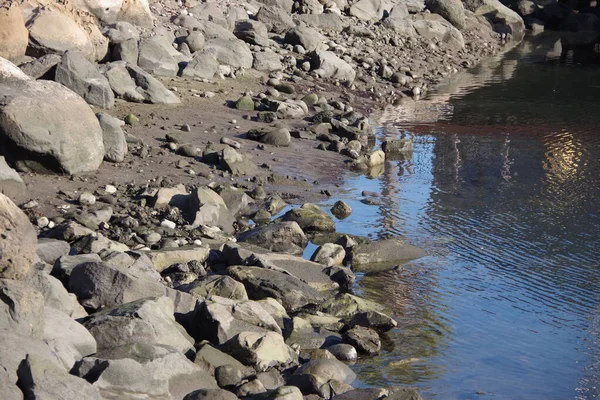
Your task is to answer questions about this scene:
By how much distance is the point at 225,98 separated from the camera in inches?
667

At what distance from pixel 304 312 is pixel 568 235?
4.52m

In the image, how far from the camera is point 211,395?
625 cm

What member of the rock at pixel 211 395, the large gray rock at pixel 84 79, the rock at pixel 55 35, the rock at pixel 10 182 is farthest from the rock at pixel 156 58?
the rock at pixel 211 395

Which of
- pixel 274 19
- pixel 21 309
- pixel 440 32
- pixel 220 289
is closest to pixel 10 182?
pixel 220 289

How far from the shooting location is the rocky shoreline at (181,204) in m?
6.46

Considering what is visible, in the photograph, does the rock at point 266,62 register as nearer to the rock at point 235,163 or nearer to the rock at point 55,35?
the rock at point 55,35

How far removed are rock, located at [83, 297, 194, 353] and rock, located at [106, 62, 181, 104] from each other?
8283 millimetres

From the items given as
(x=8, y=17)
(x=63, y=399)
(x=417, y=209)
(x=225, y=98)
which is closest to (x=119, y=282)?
(x=63, y=399)

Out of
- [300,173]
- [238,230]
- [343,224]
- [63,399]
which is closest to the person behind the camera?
[63,399]

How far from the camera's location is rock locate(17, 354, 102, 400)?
17.4ft

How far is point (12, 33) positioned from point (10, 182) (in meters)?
4.74

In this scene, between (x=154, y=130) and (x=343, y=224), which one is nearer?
(x=343, y=224)

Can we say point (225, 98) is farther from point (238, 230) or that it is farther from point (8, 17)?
point (238, 230)

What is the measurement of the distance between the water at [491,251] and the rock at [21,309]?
2.82 metres
